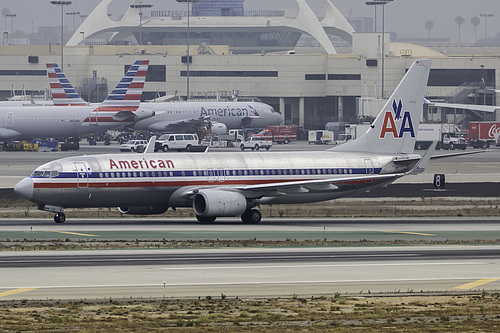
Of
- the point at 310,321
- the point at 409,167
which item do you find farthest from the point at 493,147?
the point at 310,321

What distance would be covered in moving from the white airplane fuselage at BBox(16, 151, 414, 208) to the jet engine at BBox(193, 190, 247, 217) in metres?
1.16

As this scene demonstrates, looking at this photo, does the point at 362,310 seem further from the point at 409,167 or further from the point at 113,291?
the point at 409,167

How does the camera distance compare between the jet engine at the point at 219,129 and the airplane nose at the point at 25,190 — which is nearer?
the airplane nose at the point at 25,190

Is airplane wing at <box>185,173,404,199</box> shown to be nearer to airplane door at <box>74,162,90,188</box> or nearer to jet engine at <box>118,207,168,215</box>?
jet engine at <box>118,207,168,215</box>

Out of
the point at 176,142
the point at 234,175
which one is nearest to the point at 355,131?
the point at 176,142

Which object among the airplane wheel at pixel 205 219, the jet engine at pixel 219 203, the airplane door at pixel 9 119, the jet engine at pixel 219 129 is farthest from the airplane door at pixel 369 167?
the jet engine at pixel 219 129

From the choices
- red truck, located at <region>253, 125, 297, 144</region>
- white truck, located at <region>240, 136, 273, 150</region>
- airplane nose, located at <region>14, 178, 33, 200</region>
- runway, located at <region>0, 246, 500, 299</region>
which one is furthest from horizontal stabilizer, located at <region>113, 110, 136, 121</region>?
runway, located at <region>0, 246, 500, 299</region>

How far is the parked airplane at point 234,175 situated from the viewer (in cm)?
5344

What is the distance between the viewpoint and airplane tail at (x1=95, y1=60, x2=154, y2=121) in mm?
134625

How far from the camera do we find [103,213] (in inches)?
2445

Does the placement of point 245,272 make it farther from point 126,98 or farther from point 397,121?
point 126,98

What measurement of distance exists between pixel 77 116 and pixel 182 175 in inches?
3131

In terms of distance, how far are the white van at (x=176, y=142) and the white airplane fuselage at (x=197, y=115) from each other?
725 inches

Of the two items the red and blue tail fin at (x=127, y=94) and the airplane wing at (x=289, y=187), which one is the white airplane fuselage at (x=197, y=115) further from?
the airplane wing at (x=289, y=187)
